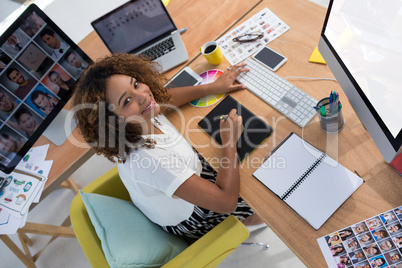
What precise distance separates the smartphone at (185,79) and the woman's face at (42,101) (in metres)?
0.53

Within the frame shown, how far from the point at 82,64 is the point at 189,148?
68cm

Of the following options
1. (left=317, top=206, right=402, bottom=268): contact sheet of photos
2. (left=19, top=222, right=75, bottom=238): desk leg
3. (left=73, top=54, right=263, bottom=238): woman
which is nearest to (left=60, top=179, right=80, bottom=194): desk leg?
(left=19, top=222, right=75, bottom=238): desk leg

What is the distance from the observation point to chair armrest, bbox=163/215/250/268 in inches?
41.3

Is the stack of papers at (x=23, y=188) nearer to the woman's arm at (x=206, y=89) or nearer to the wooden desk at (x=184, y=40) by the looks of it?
the wooden desk at (x=184, y=40)

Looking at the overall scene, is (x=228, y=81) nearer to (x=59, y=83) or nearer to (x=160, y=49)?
(x=160, y=49)

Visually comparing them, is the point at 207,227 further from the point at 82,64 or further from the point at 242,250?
the point at 82,64

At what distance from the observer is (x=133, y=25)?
5.02 feet

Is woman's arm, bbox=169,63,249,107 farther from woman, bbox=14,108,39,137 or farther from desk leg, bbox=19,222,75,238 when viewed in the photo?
desk leg, bbox=19,222,75,238

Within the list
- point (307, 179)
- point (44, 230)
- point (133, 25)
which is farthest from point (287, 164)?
point (44, 230)

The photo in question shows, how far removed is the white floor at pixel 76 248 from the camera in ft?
5.65

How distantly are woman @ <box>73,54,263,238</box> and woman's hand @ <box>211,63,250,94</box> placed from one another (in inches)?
5.7

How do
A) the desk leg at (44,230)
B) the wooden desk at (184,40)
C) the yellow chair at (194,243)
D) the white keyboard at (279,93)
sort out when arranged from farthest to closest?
the desk leg at (44,230)
the wooden desk at (184,40)
the white keyboard at (279,93)
the yellow chair at (194,243)

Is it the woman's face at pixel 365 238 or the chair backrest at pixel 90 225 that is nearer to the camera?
the woman's face at pixel 365 238

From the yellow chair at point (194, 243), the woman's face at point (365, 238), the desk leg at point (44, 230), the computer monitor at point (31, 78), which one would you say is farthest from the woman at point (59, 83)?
the woman's face at point (365, 238)
